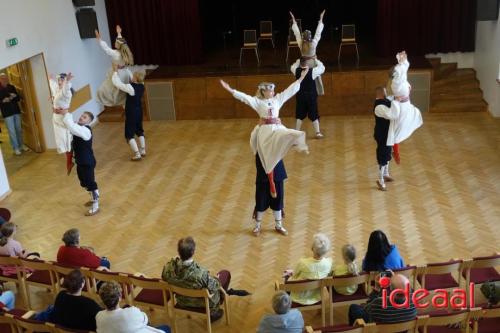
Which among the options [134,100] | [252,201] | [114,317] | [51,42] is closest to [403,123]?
[252,201]

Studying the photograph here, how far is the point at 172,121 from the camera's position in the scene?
1281 cm

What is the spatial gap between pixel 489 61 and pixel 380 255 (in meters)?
7.84

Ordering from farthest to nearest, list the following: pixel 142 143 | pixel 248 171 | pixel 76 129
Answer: pixel 142 143 → pixel 248 171 → pixel 76 129

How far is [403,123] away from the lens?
8383mm

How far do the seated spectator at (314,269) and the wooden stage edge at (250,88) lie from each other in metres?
7.02

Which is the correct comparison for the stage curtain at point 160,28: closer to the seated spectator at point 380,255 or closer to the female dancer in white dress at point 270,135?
the female dancer in white dress at point 270,135

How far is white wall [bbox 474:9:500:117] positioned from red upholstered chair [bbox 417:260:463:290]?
6.65 m

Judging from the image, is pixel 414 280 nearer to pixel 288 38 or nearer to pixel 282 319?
pixel 282 319

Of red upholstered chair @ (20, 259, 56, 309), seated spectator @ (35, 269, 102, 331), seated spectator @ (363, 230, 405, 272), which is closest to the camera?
seated spectator @ (35, 269, 102, 331)

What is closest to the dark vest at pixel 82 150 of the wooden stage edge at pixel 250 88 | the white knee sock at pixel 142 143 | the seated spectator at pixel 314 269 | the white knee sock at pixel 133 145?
the white knee sock at pixel 133 145

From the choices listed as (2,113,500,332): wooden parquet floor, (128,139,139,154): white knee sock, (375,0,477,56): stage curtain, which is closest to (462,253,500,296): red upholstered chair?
(2,113,500,332): wooden parquet floor

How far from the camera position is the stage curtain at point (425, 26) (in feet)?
42.6

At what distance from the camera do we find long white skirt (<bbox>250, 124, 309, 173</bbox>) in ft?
23.2

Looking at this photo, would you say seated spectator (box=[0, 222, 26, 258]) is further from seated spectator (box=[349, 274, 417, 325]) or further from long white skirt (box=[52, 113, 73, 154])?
seated spectator (box=[349, 274, 417, 325])
